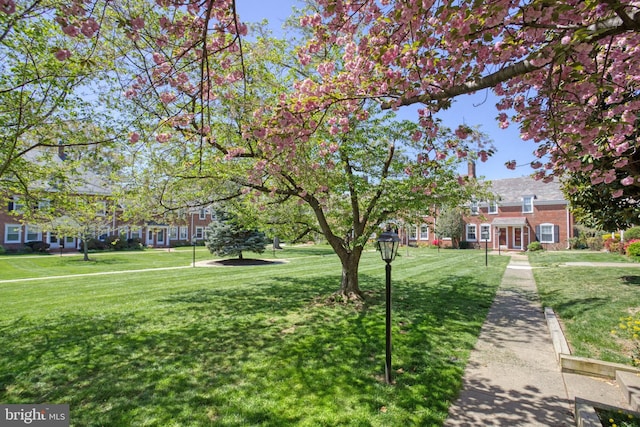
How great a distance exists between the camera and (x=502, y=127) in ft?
17.1

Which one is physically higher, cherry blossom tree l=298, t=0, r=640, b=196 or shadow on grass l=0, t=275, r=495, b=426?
cherry blossom tree l=298, t=0, r=640, b=196

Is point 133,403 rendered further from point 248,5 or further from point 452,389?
point 248,5

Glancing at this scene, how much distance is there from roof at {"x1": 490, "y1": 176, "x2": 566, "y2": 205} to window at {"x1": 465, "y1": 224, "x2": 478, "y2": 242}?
372cm

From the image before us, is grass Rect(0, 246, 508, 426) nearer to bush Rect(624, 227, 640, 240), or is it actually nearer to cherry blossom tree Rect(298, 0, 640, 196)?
cherry blossom tree Rect(298, 0, 640, 196)

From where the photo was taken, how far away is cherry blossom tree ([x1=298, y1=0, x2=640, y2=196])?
3.27 m

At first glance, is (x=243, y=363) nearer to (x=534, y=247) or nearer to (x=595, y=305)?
(x=595, y=305)

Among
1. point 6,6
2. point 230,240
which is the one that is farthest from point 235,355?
point 230,240

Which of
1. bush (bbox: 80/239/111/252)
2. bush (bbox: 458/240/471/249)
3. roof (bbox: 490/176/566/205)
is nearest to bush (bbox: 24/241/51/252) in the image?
bush (bbox: 80/239/111/252)

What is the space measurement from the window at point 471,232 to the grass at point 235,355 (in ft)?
87.2

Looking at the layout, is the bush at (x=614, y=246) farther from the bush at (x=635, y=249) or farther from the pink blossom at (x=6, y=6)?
the pink blossom at (x=6, y=6)

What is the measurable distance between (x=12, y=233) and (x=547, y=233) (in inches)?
1895

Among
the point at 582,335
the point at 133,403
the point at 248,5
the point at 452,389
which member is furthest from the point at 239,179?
the point at 582,335

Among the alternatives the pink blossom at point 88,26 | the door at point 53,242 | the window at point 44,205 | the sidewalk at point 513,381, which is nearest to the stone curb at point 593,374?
the sidewalk at point 513,381

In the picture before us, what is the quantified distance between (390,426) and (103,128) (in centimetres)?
805
